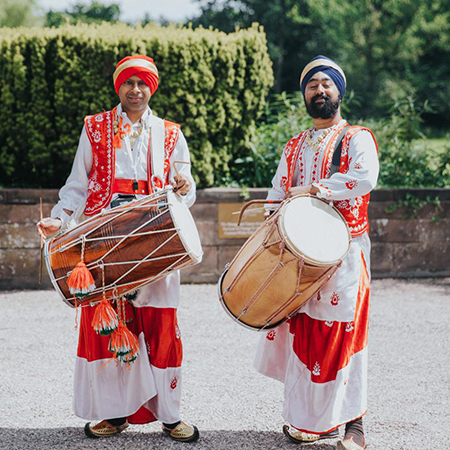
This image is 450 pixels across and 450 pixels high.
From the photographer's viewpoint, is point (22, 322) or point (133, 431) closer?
point (133, 431)

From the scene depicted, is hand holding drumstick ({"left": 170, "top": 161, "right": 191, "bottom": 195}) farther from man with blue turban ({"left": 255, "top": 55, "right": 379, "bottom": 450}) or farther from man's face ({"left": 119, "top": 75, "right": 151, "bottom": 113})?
man with blue turban ({"left": 255, "top": 55, "right": 379, "bottom": 450})

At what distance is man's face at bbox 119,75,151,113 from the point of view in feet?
11.3

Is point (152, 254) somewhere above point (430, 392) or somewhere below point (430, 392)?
above

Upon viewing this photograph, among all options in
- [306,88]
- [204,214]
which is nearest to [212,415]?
[306,88]

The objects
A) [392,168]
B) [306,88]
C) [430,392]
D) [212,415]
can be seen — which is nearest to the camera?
[306,88]

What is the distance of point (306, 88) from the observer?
3396 mm

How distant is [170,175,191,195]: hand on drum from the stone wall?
3.59 meters

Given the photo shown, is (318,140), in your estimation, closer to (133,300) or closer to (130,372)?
(133,300)

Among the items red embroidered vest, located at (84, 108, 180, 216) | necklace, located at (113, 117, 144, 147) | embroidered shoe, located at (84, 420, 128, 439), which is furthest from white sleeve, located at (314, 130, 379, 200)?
embroidered shoe, located at (84, 420, 128, 439)

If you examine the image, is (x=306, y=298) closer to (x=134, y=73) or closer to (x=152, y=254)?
(x=152, y=254)

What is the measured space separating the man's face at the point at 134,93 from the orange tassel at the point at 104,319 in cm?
105

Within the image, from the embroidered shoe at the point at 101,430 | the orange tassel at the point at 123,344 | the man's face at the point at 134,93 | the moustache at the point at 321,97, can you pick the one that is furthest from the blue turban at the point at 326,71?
the embroidered shoe at the point at 101,430

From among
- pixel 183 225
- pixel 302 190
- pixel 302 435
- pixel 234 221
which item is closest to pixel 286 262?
pixel 302 190

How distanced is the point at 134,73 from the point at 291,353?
170 centimetres
